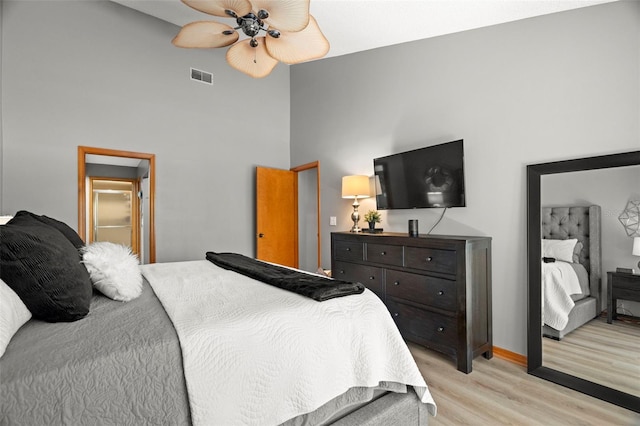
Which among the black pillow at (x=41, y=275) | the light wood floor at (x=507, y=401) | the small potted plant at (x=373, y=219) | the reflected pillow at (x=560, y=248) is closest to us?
the black pillow at (x=41, y=275)

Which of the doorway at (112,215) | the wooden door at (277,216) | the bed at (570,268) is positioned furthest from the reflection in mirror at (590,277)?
the doorway at (112,215)

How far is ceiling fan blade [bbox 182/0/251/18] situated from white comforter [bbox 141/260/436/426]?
1.85 metres

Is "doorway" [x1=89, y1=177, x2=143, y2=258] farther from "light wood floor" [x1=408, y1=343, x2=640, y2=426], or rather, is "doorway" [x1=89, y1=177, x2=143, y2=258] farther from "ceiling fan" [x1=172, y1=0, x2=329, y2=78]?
"light wood floor" [x1=408, y1=343, x2=640, y2=426]

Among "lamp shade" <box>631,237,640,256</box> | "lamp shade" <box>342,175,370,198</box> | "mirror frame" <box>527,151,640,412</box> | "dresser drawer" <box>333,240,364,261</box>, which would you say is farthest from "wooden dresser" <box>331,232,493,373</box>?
"lamp shade" <box>631,237,640,256</box>

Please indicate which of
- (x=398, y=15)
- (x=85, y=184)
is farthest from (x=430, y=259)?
(x=85, y=184)

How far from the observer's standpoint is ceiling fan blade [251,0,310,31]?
2080 millimetres

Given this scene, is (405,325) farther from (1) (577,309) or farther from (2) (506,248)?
(1) (577,309)

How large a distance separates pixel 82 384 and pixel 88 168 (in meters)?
4.73

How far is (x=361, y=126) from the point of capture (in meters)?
3.93

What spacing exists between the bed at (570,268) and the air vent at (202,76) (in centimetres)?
415

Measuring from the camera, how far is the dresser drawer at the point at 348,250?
3.24 m

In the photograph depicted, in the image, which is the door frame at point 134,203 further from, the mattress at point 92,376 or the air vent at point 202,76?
the mattress at point 92,376

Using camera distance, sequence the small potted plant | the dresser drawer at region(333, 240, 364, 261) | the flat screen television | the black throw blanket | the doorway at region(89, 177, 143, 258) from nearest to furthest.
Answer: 1. the black throw blanket
2. the flat screen television
3. the dresser drawer at region(333, 240, 364, 261)
4. the small potted plant
5. the doorway at region(89, 177, 143, 258)

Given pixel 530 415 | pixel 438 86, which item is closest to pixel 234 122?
pixel 438 86
